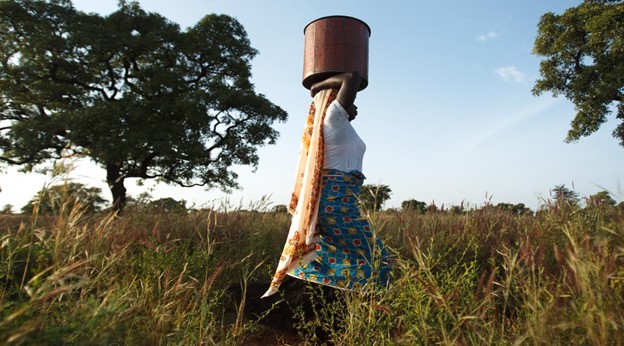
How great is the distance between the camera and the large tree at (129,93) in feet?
46.7

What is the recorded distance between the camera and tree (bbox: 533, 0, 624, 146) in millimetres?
14281

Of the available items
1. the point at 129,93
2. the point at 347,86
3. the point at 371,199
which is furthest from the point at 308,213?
the point at 129,93

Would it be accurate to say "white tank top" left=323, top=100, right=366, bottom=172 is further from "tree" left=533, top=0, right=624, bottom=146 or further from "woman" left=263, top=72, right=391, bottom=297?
"tree" left=533, top=0, right=624, bottom=146

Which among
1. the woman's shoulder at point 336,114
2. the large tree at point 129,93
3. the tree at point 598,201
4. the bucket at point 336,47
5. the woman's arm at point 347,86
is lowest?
the tree at point 598,201

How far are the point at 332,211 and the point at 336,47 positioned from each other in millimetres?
1298

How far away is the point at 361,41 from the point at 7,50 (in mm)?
17876

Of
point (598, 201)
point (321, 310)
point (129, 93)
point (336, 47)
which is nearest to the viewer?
point (321, 310)

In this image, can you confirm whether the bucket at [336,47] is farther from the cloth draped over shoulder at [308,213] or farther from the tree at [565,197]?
the tree at [565,197]

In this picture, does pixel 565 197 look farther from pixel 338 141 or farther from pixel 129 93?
pixel 129 93

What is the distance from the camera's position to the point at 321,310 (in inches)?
87.2

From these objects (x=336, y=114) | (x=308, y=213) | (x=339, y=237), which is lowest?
(x=339, y=237)

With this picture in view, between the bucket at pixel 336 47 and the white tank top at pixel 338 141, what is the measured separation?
0.32m

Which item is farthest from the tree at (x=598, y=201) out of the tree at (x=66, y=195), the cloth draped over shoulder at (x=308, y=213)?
the tree at (x=66, y=195)

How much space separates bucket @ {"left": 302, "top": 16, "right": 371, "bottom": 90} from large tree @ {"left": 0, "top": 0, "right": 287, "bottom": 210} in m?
12.1
